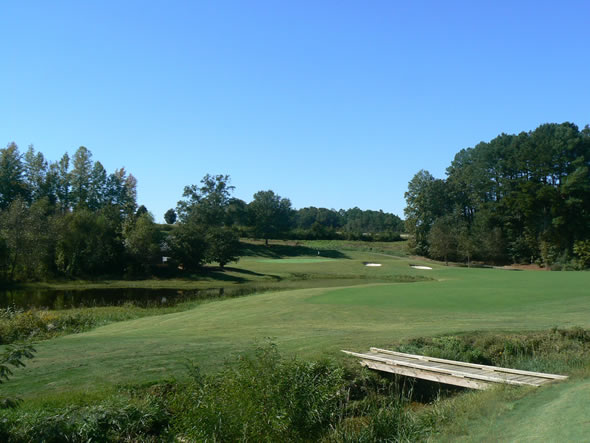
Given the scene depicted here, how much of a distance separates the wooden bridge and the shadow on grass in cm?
7517

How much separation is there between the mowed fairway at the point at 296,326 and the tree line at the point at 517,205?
3950 centimetres

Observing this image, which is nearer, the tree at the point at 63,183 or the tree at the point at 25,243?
the tree at the point at 25,243

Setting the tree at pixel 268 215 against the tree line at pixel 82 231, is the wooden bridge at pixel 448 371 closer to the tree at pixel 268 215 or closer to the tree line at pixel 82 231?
the tree line at pixel 82 231

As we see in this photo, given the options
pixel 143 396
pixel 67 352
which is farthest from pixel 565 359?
pixel 67 352

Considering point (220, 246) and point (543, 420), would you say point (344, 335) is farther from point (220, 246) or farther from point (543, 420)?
point (220, 246)

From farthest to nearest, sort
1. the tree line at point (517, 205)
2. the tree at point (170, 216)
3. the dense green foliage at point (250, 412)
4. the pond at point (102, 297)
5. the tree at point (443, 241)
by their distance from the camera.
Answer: the tree at point (170, 216) → the tree at point (443, 241) → the tree line at point (517, 205) → the pond at point (102, 297) → the dense green foliage at point (250, 412)

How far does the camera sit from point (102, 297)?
126 feet

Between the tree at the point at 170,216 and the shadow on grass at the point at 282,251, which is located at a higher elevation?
the tree at the point at 170,216

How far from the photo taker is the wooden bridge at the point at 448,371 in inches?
377

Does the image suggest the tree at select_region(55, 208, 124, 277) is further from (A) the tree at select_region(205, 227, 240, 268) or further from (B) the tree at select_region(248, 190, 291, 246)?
(B) the tree at select_region(248, 190, 291, 246)

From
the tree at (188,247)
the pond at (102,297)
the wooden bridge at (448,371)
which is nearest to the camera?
the wooden bridge at (448,371)

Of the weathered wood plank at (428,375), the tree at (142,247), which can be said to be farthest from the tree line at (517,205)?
the weathered wood plank at (428,375)

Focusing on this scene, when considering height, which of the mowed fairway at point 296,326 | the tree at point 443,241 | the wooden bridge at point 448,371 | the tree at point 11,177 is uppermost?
the tree at point 11,177

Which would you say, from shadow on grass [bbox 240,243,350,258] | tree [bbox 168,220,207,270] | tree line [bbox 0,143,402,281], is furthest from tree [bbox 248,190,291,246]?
tree [bbox 168,220,207,270]
